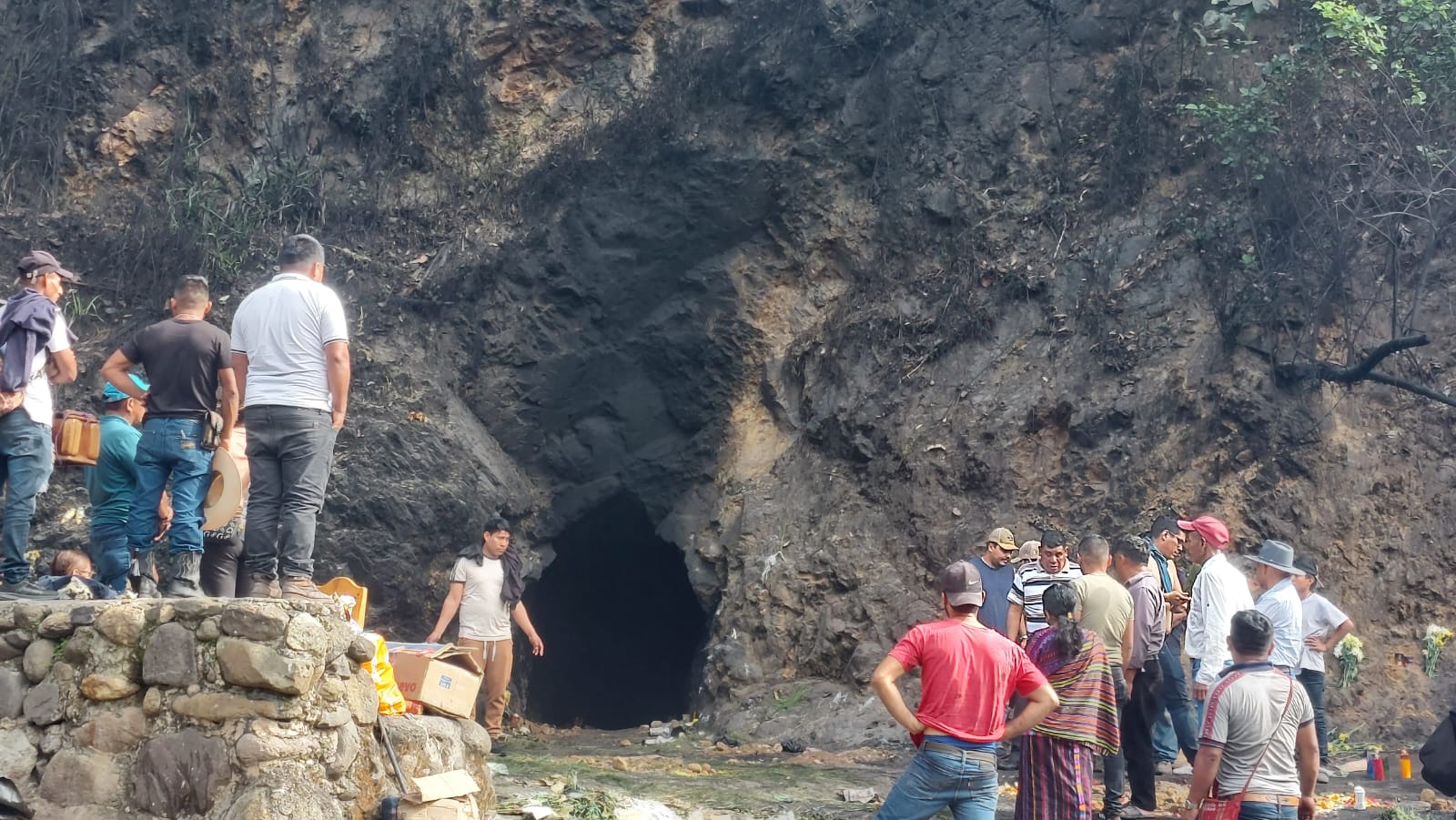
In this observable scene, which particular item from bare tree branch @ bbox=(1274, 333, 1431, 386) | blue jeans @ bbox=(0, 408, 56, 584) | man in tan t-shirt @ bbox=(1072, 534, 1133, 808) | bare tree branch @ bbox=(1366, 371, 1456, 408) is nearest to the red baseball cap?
man in tan t-shirt @ bbox=(1072, 534, 1133, 808)

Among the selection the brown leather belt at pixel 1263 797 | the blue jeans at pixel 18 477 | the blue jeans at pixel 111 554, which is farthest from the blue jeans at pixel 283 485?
the brown leather belt at pixel 1263 797

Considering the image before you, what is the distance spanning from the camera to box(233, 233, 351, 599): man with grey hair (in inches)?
227

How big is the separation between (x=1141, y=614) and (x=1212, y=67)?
21.7 feet

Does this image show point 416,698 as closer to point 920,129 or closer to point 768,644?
point 768,644

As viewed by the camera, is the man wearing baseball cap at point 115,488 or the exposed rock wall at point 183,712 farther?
the man wearing baseball cap at point 115,488

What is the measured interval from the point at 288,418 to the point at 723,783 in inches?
138

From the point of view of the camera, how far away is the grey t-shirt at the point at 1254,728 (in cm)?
511

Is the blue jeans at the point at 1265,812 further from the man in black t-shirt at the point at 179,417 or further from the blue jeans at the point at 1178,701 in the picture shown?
the man in black t-shirt at the point at 179,417

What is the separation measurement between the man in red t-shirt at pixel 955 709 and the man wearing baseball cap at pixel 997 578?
3180mm

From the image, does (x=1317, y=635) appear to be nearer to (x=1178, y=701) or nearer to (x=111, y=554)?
(x=1178, y=701)

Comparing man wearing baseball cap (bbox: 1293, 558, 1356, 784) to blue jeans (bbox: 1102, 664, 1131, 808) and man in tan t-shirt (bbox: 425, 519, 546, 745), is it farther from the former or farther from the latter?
man in tan t-shirt (bbox: 425, 519, 546, 745)

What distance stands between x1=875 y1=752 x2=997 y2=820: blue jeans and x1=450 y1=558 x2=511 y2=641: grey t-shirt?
499 centimetres

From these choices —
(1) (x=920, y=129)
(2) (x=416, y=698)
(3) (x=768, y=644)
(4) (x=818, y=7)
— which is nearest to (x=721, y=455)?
(3) (x=768, y=644)

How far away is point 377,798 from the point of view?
533 centimetres
